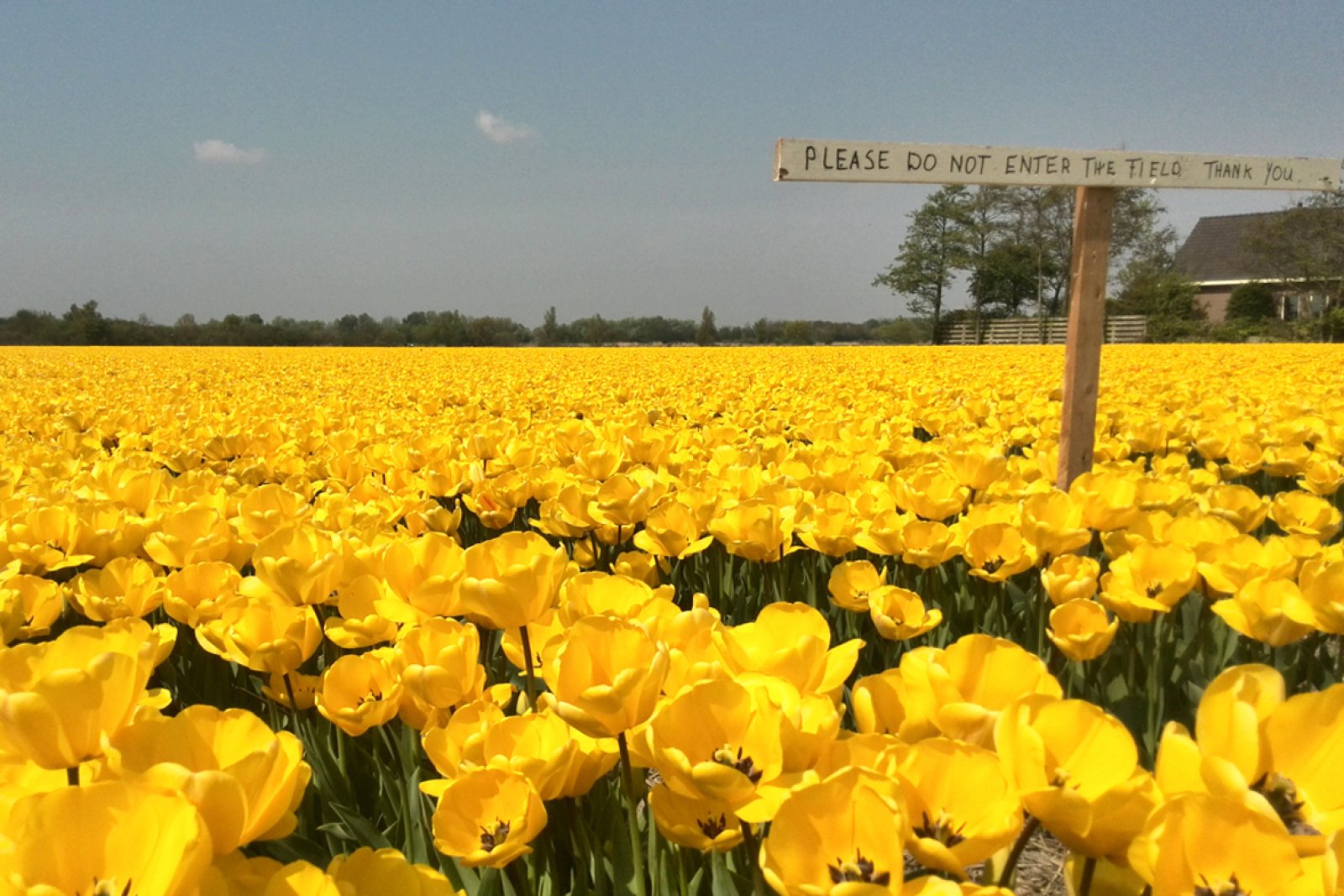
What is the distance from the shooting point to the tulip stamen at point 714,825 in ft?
3.83

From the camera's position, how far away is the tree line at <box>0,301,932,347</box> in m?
54.9

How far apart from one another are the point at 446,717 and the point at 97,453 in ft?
12.5

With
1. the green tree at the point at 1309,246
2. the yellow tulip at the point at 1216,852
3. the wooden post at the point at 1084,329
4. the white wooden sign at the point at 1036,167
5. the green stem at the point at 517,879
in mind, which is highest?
the green tree at the point at 1309,246

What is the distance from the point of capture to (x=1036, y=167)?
12.7 ft

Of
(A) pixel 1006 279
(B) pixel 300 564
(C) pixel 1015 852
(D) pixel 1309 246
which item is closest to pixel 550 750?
(C) pixel 1015 852

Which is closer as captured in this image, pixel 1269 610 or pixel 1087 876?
pixel 1087 876

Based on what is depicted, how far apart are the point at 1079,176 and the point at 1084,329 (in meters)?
0.83

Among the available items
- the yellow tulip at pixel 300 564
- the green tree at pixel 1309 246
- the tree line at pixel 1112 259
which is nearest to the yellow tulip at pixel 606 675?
the yellow tulip at pixel 300 564

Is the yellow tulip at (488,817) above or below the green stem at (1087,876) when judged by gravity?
below

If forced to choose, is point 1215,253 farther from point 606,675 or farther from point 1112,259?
point 606,675

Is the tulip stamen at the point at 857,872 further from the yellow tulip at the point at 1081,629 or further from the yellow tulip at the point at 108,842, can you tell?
the yellow tulip at the point at 1081,629

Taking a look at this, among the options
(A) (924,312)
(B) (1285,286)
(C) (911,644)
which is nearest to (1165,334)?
(B) (1285,286)

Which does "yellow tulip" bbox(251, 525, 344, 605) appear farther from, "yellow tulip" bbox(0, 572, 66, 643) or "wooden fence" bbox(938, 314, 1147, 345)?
"wooden fence" bbox(938, 314, 1147, 345)

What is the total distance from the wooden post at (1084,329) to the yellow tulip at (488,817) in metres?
3.50
